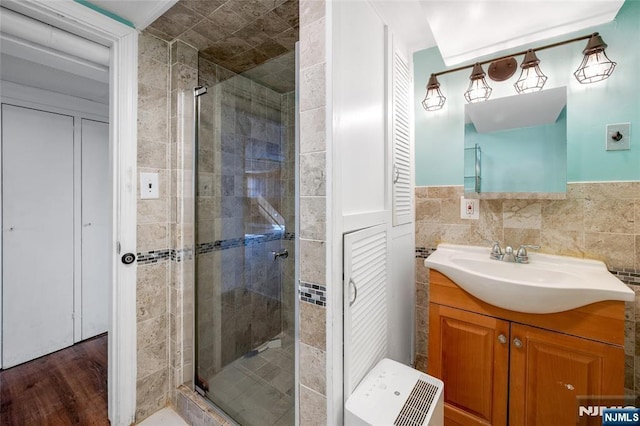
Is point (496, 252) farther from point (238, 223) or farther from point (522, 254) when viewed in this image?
point (238, 223)

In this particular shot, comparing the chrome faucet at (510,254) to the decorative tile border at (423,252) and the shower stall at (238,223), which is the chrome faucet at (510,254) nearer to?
the decorative tile border at (423,252)

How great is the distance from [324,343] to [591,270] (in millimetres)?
1305

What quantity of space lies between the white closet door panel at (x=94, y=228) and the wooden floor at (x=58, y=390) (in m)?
0.30

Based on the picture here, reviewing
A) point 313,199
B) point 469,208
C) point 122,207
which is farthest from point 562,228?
point 122,207

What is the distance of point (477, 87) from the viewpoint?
1.52 meters

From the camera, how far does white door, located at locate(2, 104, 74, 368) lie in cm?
198

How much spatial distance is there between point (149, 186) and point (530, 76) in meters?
2.21

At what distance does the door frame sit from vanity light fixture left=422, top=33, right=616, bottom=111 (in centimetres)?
178

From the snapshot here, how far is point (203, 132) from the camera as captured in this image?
5.48 feet

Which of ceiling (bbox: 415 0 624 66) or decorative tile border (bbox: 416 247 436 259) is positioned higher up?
ceiling (bbox: 415 0 624 66)

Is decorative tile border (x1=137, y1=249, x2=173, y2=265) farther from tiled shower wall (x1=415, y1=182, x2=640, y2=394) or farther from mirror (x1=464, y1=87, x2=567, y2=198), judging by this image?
mirror (x1=464, y1=87, x2=567, y2=198)

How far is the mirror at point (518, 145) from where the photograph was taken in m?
1.34

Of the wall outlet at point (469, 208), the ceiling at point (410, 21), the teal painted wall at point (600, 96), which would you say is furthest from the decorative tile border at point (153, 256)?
the teal painted wall at point (600, 96)

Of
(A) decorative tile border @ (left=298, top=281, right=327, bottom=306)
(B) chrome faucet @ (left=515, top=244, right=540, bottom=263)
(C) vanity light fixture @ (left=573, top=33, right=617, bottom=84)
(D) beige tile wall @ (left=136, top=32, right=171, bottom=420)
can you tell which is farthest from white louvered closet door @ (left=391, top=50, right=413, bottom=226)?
(D) beige tile wall @ (left=136, top=32, right=171, bottom=420)
